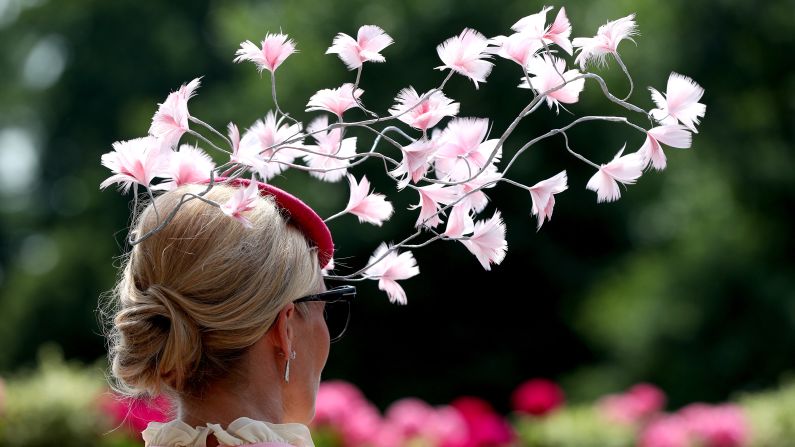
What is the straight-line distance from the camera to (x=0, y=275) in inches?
1040

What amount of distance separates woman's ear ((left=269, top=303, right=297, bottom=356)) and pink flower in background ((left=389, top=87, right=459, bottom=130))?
0.38m

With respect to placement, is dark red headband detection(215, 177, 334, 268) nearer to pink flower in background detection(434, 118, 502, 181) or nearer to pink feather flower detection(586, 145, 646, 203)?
pink flower in background detection(434, 118, 502, 181)

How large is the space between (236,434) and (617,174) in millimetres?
799

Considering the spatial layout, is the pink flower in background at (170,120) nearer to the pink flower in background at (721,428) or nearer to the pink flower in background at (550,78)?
the pink flower in background at (550,78)

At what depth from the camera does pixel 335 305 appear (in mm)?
2076

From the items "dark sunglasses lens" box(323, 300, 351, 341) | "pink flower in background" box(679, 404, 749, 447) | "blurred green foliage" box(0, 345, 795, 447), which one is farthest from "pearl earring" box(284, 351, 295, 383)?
"pink flower in background" box(679, 404, 749, 447)

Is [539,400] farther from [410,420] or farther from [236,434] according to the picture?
[236,434]

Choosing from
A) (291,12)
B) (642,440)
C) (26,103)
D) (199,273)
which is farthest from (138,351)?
Answer: (26,103)

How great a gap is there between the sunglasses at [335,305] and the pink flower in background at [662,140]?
572mm

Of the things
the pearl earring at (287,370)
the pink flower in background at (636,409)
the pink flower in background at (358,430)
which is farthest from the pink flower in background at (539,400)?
the pearl earring at (287,370)

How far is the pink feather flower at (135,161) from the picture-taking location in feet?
6.06

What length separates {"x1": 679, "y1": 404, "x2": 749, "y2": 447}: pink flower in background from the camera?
7023 millimetres

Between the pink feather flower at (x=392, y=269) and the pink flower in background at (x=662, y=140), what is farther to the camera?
the pink feather flower at (x=392, y=269)

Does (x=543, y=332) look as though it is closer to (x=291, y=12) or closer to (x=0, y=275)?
(x=291, y=12)
